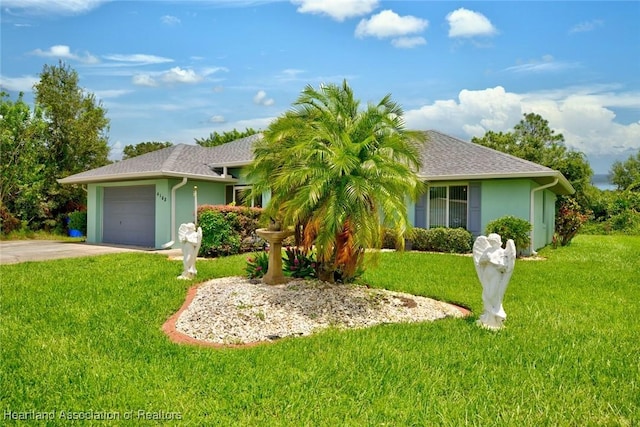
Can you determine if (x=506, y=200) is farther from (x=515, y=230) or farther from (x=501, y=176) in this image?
(x=515, y=230)

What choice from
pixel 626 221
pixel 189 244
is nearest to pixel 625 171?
pixel 626 221

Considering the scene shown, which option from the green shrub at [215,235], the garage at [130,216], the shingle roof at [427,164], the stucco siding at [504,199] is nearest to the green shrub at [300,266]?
the green shrub at [215,235]

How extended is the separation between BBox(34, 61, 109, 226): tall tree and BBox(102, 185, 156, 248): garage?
652 cm

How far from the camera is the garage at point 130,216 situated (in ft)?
57.4

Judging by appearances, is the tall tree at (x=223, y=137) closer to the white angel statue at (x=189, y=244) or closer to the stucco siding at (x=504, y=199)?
the stucco siding at (x=504, y=199)

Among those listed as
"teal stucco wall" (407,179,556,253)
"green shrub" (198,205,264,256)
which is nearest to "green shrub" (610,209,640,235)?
"teal stucco wall" (407,179,556,253)

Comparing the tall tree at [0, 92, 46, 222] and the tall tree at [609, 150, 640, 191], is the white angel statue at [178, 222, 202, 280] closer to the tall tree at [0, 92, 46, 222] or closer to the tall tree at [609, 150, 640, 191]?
the tall tree at [0, 92, 46, 222]

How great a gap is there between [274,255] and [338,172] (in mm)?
2197

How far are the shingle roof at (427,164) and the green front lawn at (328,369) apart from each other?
7883 mm

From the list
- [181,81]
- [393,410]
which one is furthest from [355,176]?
[181,81]

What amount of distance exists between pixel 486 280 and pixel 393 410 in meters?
2.75

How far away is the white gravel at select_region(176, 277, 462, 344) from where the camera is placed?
5871mm

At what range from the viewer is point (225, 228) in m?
13.4

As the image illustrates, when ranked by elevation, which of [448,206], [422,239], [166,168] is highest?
[166,168]
